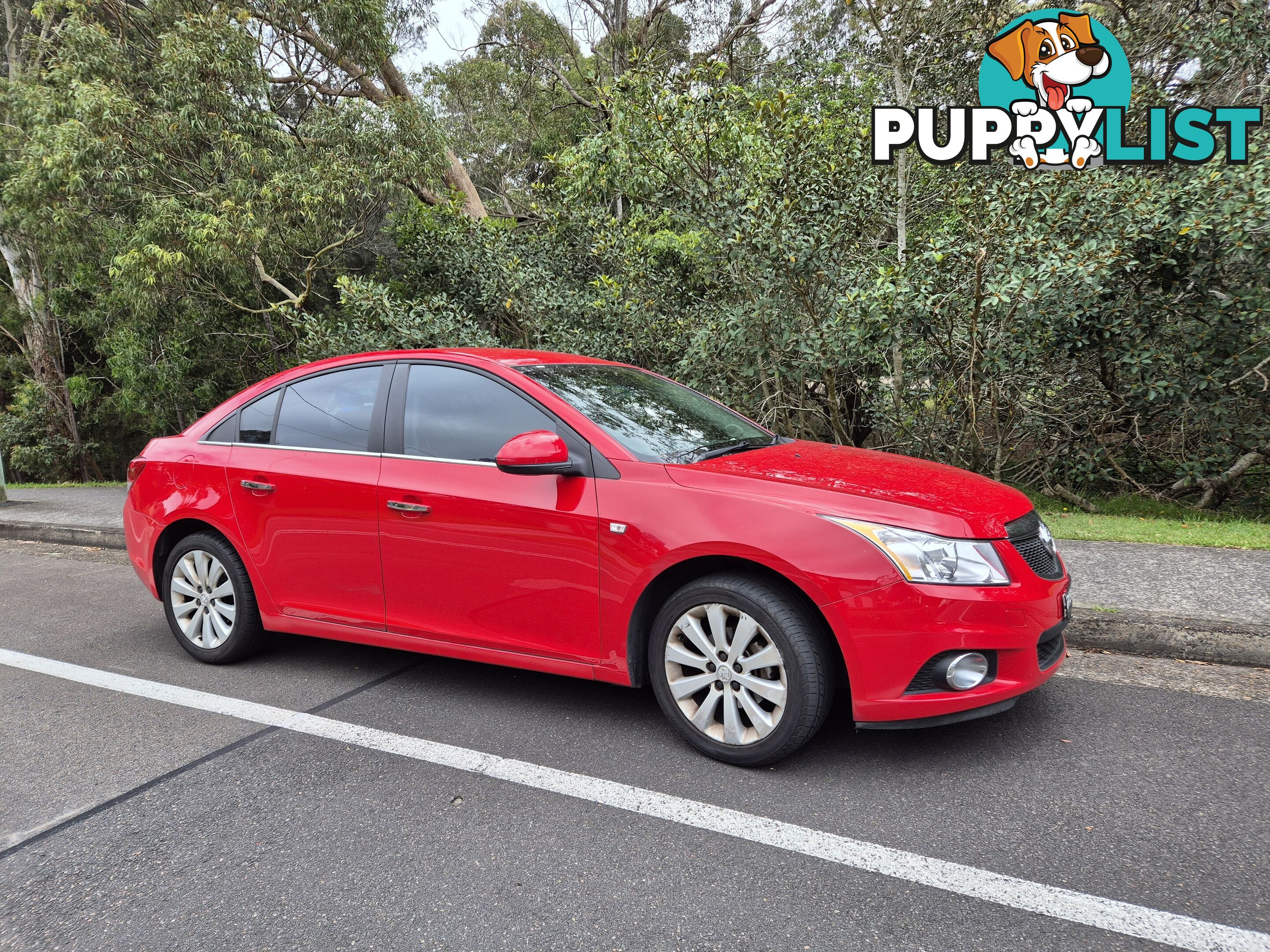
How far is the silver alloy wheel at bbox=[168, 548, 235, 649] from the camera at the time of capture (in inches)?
179

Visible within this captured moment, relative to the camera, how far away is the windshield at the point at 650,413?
3.71 m

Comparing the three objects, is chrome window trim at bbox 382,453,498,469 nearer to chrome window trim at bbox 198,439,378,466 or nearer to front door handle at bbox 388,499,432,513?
chrome window trim at bbox 198,439,378,466

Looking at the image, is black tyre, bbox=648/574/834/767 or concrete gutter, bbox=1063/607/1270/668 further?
concrete gutter, bbox=1063/607/1270/668

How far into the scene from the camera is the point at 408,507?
383cm

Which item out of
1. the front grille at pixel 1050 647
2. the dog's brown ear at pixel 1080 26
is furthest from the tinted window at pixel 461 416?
the dog's brown ear at pixel 1080 26

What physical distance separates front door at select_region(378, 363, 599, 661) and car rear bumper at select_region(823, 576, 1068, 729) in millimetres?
1057

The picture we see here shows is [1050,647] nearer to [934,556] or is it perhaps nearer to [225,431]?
[934,556]

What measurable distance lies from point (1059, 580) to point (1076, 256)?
14.2ft

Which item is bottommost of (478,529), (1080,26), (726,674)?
(726,674)

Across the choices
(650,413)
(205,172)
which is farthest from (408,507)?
(205,172)

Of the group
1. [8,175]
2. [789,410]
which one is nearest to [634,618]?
[789,410]

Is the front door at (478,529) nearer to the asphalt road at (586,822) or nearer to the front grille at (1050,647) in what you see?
the asphalt road at (586,822)

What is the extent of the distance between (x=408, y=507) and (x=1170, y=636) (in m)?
3.85

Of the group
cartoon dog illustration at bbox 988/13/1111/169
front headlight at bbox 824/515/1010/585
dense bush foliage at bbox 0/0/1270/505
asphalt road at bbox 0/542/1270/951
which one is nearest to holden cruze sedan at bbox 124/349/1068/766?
front headlight at bbox 824/515/1010/585
